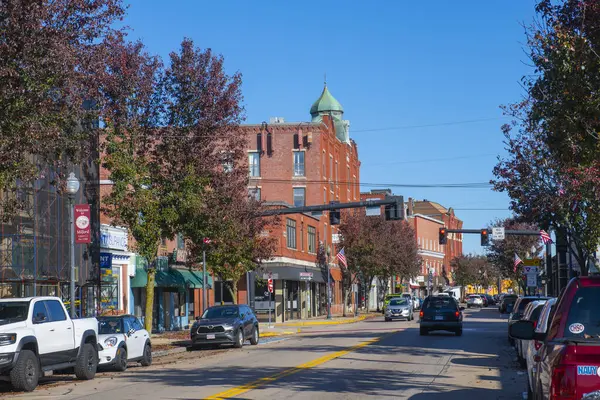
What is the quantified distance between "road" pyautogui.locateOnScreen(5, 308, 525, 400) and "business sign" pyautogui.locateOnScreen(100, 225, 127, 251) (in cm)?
1028

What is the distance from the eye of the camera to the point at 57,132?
18.5 m

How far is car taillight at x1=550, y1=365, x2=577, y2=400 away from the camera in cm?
646

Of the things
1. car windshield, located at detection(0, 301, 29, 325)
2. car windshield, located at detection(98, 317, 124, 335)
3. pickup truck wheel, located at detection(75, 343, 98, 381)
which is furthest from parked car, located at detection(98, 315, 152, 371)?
car windshield, located at detection(0, 301, 29, 325)

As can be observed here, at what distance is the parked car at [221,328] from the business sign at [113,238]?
26.6 ft

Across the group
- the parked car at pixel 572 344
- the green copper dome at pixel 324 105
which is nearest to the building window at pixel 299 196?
the green copper dome at pixel 324 105

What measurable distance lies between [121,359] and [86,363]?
8.56ft

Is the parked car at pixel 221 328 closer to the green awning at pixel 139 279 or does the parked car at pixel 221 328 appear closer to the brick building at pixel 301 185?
the green awning at pixel 139 279

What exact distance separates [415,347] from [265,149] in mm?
48360

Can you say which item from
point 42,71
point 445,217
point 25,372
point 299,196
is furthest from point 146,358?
point 445,217

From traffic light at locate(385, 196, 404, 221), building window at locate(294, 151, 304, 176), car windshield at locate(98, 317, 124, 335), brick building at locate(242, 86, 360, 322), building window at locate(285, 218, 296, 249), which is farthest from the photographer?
building window at locate(294, 151, 304, 176)

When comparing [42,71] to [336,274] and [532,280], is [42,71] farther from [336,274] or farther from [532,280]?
[336,274]

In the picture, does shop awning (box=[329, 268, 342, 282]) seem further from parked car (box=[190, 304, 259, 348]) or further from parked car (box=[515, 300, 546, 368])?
parked car (box=[515, 300, 546, 368])

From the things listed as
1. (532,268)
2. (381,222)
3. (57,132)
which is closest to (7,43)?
(57,132)

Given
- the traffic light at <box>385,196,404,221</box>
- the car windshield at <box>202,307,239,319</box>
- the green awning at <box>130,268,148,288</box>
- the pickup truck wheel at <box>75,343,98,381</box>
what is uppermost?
the traffic light at <box>385,196,404,221</box>
